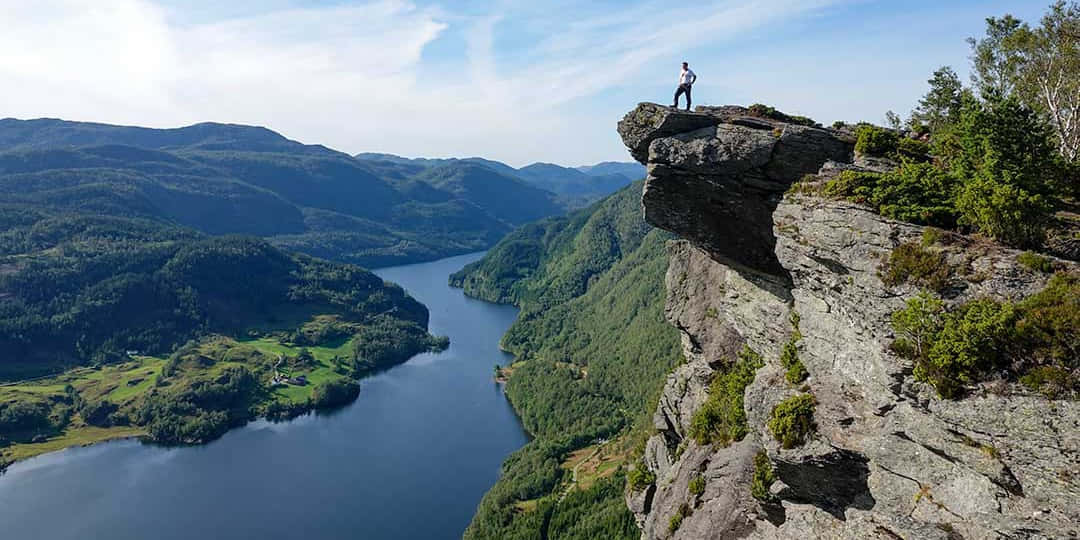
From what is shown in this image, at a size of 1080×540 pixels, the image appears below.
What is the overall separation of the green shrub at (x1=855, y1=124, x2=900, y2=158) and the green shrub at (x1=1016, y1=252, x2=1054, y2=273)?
28.4 ft

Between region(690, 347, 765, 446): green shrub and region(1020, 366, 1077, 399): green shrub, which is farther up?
region(1020, 366, 1077, 399): green shrub

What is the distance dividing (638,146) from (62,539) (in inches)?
4309

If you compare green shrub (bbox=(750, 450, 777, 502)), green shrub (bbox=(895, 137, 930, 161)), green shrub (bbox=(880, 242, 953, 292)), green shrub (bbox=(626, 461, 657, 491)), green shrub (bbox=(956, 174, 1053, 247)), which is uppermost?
green shrub (bbox=(895, 137, 930, 161))

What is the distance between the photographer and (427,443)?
4535 inches

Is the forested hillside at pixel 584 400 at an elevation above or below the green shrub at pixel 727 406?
below

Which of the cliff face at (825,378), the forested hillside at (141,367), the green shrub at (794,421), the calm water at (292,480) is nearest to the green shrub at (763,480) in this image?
the cliff face at (825,378)

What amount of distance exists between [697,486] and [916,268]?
15.3m

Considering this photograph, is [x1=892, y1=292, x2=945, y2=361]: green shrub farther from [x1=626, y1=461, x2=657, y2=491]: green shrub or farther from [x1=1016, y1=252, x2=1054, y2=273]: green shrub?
[x1=626, y1=461, x2=657, y2=491]: green shrub

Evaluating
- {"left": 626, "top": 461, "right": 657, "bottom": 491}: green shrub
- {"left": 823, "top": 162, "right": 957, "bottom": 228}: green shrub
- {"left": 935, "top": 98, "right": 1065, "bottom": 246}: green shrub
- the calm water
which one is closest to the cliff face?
{"left": 823, "top": 162, "right": 957, "bottom": 228}: green shrub

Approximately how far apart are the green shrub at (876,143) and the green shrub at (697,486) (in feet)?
54.1

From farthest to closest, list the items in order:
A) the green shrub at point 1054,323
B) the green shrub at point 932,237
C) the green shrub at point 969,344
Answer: the green shrub at point 932,237, the green shrub at point 969,344, the green shrub at point 1054,323

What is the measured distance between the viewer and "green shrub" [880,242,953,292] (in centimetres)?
1611

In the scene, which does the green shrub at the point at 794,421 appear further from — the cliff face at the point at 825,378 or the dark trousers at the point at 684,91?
the dark trousers at the point at 684,91

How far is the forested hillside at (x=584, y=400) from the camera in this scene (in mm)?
77312
